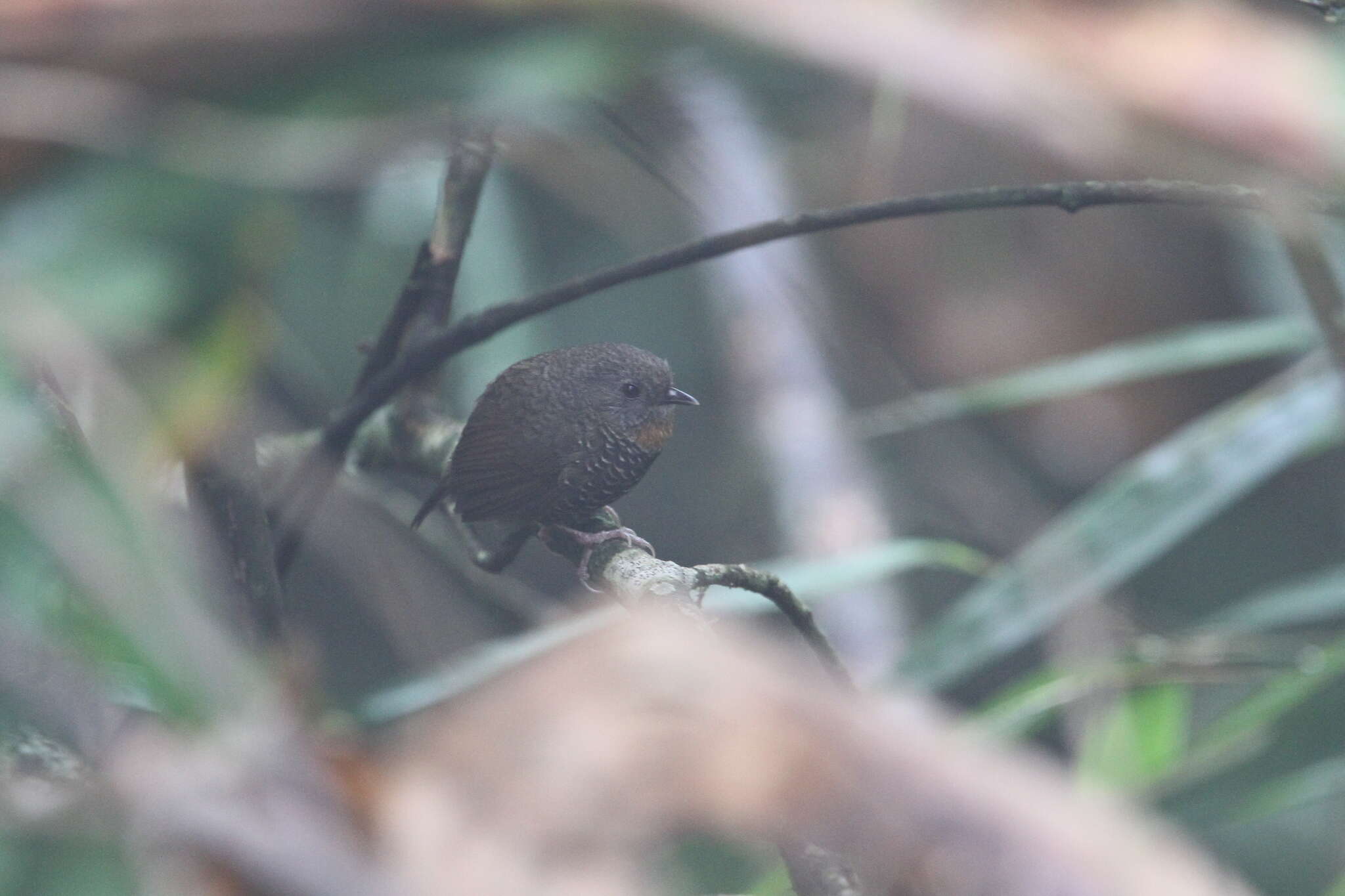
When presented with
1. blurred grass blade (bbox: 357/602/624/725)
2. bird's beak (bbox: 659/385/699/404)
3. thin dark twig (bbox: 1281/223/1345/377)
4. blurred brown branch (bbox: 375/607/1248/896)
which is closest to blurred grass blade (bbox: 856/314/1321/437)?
thin dark twig (bbox: 1281/223/1345/377)

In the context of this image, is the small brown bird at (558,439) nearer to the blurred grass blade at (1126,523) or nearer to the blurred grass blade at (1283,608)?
the blurred grass blade at (1126,523)

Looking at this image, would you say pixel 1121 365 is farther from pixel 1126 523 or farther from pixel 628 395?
pixel 628 395

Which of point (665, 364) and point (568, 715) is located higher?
point (665, 364)

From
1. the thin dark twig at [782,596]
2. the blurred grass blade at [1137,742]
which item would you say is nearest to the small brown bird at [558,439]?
the thin dark twig at [782,596]

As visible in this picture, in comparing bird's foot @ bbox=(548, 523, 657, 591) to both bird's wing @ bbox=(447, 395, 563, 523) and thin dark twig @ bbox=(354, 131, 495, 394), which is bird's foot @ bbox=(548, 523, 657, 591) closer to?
bird's wing @ bbox=(447, 395, 563, 523)

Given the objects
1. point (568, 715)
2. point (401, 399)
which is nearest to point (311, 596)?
point (401, 399)

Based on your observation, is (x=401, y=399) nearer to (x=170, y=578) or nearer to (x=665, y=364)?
(x=665, y=364)

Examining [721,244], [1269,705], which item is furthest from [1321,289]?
[721,244]
